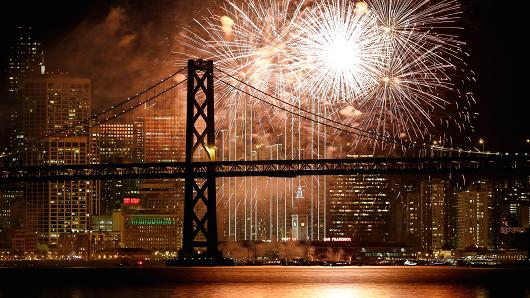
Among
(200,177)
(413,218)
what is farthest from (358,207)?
(200,177)

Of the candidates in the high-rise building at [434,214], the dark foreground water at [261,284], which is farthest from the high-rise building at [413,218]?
the dark foreground water at [261,284]

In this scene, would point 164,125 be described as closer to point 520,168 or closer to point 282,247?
point 282,247

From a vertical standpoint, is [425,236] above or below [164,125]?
below

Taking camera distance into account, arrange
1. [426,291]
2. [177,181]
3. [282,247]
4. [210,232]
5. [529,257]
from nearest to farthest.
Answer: [426,291]
[210,232]
[529,257]
[282,247]
[177,181]

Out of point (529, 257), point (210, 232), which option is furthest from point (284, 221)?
point (210, 232)

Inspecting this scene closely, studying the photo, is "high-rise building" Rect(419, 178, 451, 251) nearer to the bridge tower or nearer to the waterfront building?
the waterfront building

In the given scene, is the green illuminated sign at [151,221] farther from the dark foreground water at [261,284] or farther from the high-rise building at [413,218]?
the dark foreground water at [261,284]

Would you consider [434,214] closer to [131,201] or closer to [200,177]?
[131,201]

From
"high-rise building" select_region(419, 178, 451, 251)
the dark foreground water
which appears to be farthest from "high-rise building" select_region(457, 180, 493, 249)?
the dark foreground water
